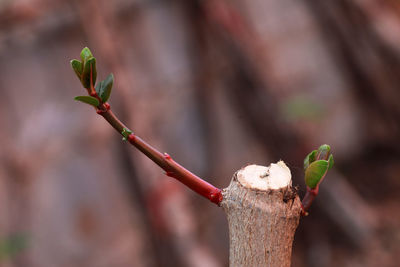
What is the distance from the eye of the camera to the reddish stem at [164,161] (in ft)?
1.16

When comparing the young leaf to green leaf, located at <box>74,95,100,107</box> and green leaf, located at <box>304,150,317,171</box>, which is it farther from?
green leaf, located at <box>304,150,317,171</box>

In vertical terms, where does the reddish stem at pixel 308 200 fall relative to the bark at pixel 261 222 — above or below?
above

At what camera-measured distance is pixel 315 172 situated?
0.36 meters

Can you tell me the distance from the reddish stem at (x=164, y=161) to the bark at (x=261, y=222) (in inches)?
0.6

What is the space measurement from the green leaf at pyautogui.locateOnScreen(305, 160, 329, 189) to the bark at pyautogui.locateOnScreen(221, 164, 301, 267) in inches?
0.6

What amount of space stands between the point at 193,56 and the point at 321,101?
0.64 metres

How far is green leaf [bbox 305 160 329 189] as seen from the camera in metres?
0.36

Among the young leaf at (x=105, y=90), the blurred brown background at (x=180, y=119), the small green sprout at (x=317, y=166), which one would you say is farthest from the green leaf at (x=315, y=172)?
the blurred brown background at (x=180, y=119)

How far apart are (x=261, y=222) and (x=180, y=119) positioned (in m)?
1.69

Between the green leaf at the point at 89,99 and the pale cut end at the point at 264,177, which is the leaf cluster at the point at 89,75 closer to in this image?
the green leaf at the point at 89,99

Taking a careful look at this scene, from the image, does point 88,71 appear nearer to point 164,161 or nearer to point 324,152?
point 164,161

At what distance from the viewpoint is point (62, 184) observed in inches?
70.9

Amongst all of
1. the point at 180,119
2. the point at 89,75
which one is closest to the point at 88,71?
the point at 89,75

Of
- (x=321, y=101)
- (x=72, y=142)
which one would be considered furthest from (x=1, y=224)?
(x=321, y=101)
